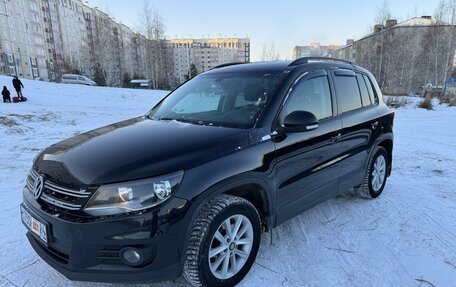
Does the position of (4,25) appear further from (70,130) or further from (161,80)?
(70,130)

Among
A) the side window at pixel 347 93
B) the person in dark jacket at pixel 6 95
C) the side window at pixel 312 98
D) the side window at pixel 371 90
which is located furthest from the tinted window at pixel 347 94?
the person in dark jacket at pixel 6 95

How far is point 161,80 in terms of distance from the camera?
53.9 m

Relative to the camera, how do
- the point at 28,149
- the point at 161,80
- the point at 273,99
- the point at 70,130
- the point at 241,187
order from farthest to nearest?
the point at 161,80
the point at 70,130
the point at 28,149
the point at 273,99
the point at 241,187

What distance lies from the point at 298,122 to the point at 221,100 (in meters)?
0.94

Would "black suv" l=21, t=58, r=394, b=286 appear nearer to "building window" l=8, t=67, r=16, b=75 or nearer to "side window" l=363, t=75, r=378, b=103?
"side window" l=363, t=75, r=378, b=103

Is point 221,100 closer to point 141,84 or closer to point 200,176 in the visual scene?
point 200,176

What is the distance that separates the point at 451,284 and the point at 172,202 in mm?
2385

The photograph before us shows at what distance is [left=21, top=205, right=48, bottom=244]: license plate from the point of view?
2273 millimetres

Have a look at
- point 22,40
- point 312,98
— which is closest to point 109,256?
point 312,98

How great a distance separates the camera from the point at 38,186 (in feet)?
7.83

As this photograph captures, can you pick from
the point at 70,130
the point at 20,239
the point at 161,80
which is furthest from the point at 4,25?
the point at 20,239

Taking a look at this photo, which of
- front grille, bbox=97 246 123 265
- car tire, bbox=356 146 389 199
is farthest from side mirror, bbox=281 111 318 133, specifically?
car tire, bbox=356 146 389 199

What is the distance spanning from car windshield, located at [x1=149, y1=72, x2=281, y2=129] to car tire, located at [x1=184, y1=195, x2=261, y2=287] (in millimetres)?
738

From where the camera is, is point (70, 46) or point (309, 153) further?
point (70, 46)
